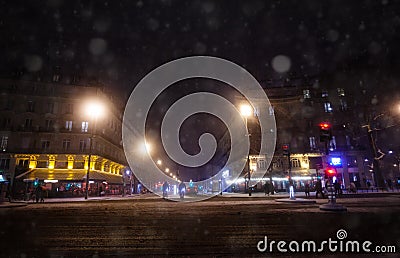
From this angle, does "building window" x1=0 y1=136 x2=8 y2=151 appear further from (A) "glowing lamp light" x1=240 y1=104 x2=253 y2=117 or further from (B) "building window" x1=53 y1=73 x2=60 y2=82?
(A) "glowing lamp light" x1=240 y1=104 x2=253 y2=117

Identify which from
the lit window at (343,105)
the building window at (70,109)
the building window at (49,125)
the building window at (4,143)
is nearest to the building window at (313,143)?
the lit window at (343,105)

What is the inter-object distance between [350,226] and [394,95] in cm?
4010

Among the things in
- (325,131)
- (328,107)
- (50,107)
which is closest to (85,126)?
(50,107)

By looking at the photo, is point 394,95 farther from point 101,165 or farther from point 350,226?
point 101,165

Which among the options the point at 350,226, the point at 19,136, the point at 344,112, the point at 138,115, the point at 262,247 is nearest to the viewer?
the point at 262,247

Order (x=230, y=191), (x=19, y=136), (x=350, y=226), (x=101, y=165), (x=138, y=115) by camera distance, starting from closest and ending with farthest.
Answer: (x=350, y=226) → (x=19, y=136) → (x=101, y=165) → (x=230, y=191) → (x=138, y=115)

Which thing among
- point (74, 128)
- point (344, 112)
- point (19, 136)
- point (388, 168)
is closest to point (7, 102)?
point (19, 136)

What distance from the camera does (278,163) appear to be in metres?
40.2

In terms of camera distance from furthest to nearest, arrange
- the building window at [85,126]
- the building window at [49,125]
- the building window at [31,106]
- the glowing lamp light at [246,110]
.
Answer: the glowing lamp light at [246,110]
the building window at [85,126]
the building window at [49,125]
the building window at [31,106]
